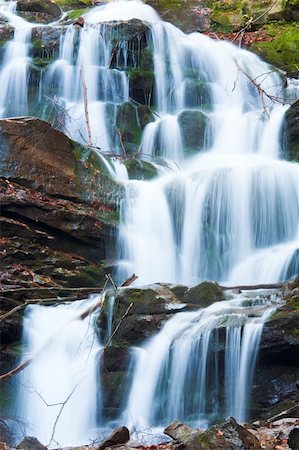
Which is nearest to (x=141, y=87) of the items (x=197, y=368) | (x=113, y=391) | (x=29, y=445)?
(x=113, y=391)

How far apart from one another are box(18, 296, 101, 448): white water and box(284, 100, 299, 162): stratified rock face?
585 centimetres

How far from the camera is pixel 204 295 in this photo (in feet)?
24.6

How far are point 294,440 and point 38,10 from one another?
16490 mm

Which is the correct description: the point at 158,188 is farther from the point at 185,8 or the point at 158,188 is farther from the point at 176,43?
the point at 185,8

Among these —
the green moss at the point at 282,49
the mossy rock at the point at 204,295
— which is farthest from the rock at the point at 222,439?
the green moss at the point at 282,49

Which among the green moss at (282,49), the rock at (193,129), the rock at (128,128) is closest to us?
the rock at (128,128)

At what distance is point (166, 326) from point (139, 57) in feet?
32.0

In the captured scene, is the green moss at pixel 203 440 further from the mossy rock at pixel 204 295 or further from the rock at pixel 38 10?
the rock at pixel 38 10

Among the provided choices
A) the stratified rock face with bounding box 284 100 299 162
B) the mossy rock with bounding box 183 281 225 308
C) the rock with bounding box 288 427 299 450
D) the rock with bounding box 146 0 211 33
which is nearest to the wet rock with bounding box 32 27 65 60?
the rock with bounding box 146 0 211 33

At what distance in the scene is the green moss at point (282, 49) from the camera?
1680 cm

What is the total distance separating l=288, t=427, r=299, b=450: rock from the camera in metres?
4.55

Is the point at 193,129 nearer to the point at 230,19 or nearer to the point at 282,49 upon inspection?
the point at 282,49

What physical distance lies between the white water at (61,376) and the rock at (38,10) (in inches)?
481

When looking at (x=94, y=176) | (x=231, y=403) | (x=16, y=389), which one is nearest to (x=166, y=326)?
(x=231, y=403)
